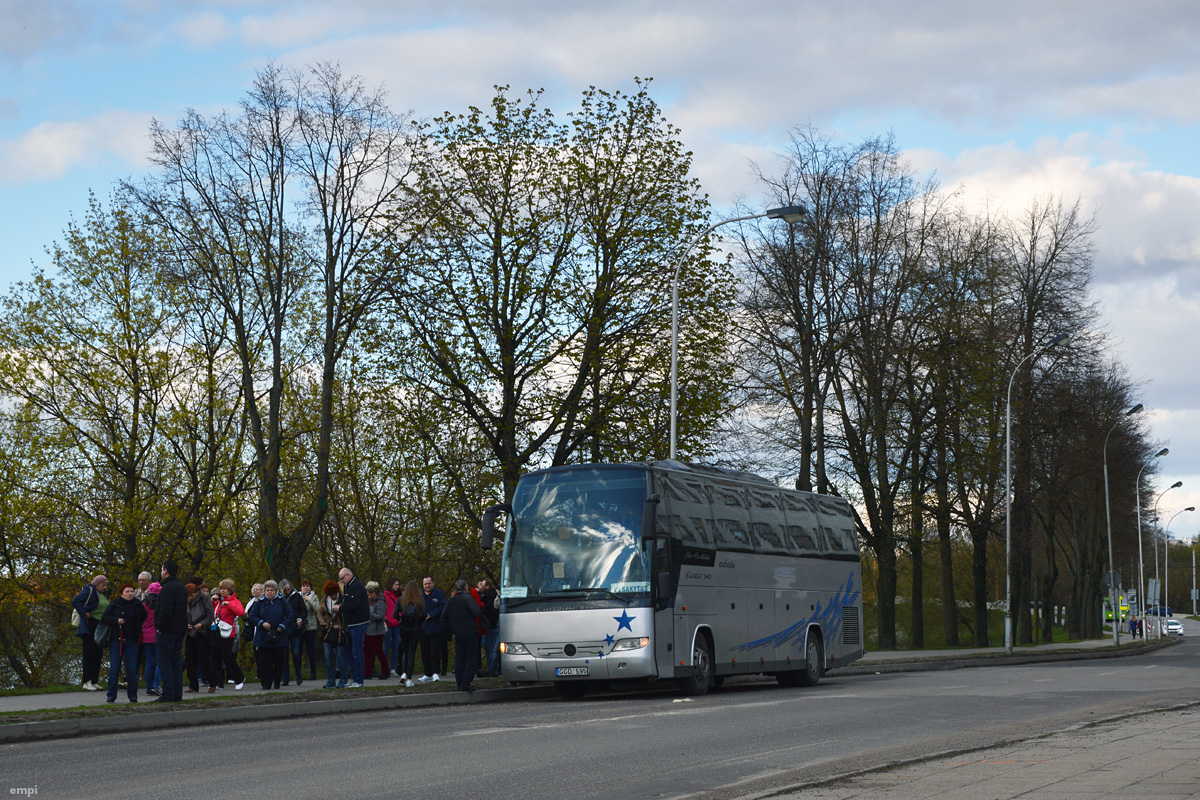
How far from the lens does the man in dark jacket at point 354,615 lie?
65.2ft

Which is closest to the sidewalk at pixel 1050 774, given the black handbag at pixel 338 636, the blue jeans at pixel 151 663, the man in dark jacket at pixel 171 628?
the man in dark jacket at pixel 171 628

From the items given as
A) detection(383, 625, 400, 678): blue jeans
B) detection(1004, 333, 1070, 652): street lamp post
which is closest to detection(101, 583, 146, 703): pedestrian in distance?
detection(383, 625, 400, 678): blue jeans

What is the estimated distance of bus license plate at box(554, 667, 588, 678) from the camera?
19516 millimetres

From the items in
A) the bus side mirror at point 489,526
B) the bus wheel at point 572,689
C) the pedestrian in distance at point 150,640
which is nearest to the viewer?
the pedestrian in distance at point 150,640

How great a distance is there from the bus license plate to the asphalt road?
486mm

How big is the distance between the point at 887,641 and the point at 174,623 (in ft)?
104

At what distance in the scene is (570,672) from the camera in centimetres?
1959

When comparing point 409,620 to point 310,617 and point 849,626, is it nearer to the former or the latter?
point 310,617

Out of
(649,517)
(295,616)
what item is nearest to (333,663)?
(295,616)

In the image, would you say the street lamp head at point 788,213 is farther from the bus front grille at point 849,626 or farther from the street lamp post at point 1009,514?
the street lamp post at point 1009,514

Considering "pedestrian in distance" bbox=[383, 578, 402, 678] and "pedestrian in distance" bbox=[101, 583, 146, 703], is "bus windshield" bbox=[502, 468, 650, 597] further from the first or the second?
"pedestrian in distance" bbox=[101, 583, 146, 703]

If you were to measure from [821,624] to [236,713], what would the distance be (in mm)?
12847

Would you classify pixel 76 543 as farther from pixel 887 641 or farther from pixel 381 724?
pixel 887 641

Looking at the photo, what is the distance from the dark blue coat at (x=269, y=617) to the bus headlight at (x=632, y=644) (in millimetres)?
5134
